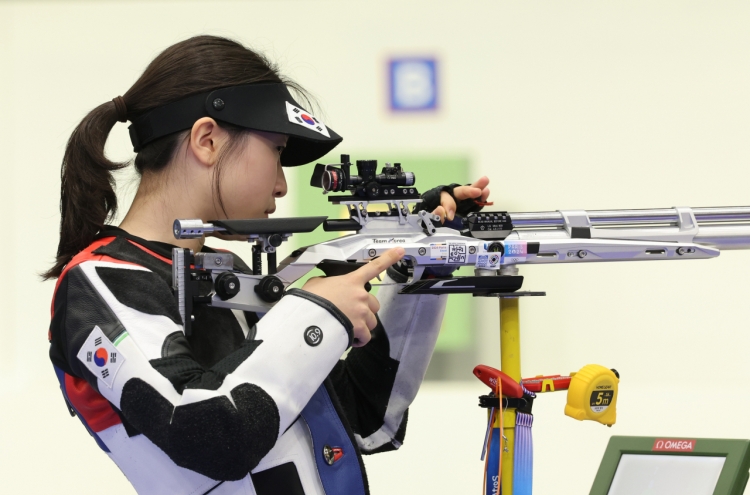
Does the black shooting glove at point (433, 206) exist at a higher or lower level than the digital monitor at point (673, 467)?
higher

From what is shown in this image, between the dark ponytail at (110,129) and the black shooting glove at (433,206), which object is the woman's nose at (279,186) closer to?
the dark ponytail at (110,129)

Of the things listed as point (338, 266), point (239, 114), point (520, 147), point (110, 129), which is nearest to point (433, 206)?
point (338, 266)

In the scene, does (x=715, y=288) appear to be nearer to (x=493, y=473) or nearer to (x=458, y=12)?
(x=458, y=12)

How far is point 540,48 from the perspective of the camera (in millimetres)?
2082

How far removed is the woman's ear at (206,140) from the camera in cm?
103

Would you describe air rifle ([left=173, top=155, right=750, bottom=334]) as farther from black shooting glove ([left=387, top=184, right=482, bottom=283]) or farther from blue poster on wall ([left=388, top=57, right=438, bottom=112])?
blue poster on wall ([left=388, top=57, right=438, bottom=112])

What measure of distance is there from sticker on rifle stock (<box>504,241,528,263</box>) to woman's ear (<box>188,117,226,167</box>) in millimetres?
433

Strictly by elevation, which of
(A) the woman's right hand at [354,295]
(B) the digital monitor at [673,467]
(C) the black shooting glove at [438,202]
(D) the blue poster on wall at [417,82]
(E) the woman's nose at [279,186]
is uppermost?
(D) the blue poster on wall at [417,82]

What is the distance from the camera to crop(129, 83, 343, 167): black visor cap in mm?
1035

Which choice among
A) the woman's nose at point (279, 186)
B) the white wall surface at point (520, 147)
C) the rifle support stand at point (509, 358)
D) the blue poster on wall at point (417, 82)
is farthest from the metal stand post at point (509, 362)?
the blue poster on wall at point (417, 82)

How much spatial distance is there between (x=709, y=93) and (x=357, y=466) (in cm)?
152

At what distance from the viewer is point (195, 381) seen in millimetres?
857

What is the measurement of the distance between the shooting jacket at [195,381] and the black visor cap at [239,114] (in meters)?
0.15

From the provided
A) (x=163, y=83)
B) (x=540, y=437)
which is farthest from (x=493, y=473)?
(x=540, y=437)
